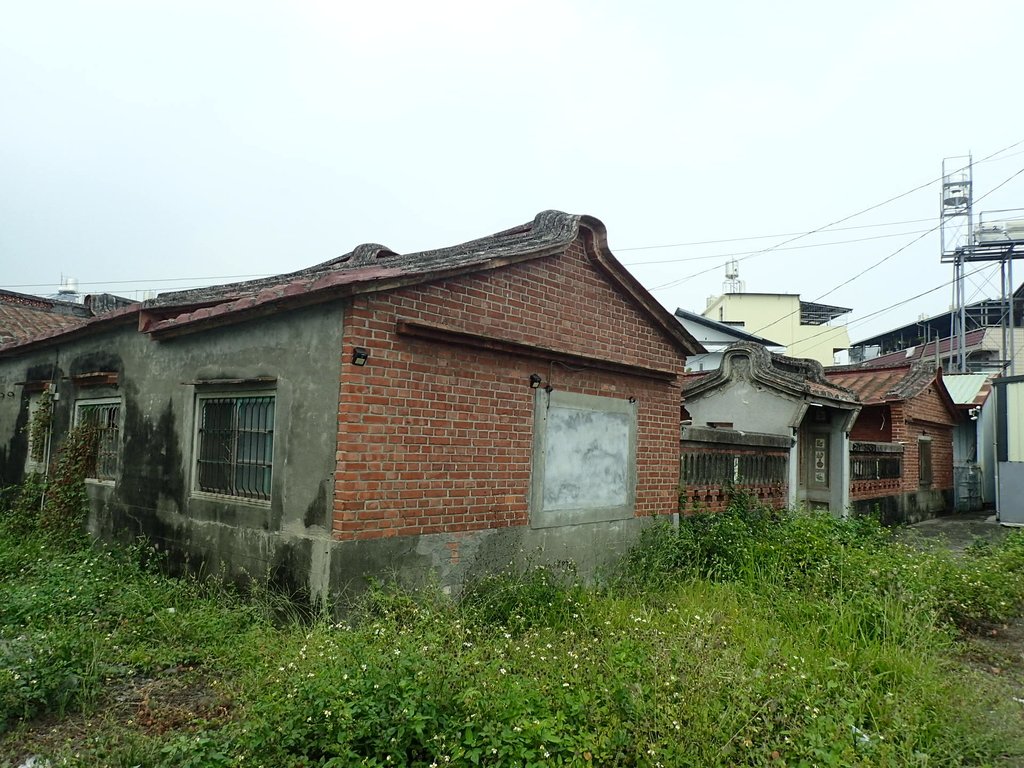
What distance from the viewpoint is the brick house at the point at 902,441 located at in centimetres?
1237

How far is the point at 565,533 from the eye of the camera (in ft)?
22.0

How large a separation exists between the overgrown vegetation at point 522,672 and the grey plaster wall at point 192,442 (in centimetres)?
40

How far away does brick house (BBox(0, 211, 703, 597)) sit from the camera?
5121 mm

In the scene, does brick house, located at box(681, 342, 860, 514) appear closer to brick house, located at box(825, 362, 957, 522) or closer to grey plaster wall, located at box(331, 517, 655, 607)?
brick house, located at box(825, 362, 957, 522)

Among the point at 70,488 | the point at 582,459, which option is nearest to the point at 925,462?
the point at 582,459

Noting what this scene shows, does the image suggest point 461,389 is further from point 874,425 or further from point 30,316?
point 30,316

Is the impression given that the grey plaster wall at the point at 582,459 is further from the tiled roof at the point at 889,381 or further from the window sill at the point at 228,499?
the tiled roof at the point at 889,381

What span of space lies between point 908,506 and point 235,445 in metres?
13.2

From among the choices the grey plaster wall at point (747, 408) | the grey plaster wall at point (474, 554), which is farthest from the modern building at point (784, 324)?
the grey plaster wall at point (474, 554)

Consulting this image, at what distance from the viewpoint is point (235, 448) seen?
602 cm

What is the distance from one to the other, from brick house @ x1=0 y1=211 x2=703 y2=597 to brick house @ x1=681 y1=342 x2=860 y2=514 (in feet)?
6.84

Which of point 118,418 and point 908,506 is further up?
point 118,418

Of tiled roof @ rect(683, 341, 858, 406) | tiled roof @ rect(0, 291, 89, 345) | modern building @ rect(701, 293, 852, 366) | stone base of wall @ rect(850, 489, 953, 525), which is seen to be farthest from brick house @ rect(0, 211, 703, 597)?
modern building @ rect(701, 293, 852, 366)

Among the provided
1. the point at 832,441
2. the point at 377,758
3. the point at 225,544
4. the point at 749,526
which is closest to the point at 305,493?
the point at 225,544
